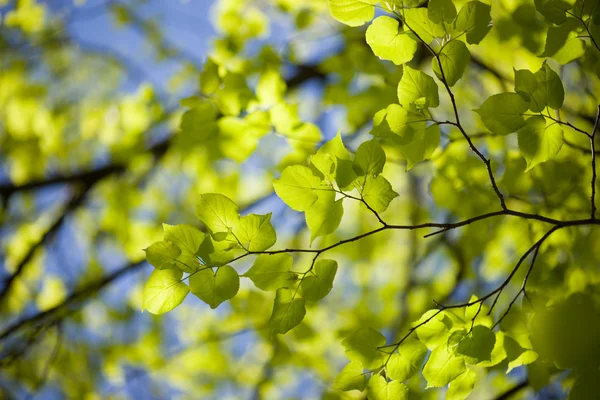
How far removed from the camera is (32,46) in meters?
2.37

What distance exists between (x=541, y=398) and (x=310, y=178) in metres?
1.21

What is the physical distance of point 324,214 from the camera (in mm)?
632

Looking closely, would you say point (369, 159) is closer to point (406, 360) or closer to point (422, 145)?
point (422, 145)

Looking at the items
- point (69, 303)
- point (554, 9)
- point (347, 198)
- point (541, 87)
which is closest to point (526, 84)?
point (541, 87)

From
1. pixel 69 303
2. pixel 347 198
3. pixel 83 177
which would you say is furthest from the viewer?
pixel 83 177

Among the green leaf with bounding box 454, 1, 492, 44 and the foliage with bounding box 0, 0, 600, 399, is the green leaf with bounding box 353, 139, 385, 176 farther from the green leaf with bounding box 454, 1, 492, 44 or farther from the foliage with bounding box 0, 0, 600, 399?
Result: the green leaf with bounding box 454, 1, 492, 44

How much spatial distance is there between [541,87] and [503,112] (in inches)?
2.3

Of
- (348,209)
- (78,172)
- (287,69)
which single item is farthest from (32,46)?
(348,209)

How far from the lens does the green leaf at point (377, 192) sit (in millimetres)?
604

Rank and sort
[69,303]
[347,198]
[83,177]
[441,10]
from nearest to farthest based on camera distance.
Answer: [441,10], [69,303], [347,198], [83,177]

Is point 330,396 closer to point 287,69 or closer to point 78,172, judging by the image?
point 287,69

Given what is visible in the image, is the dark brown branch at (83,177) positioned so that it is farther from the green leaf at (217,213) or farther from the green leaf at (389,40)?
the green leaf at (389,40)

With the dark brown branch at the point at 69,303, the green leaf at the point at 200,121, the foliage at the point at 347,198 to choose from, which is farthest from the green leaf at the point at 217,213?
the dark brown branch at the point at 69,303

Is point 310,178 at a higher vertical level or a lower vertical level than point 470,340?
higher
